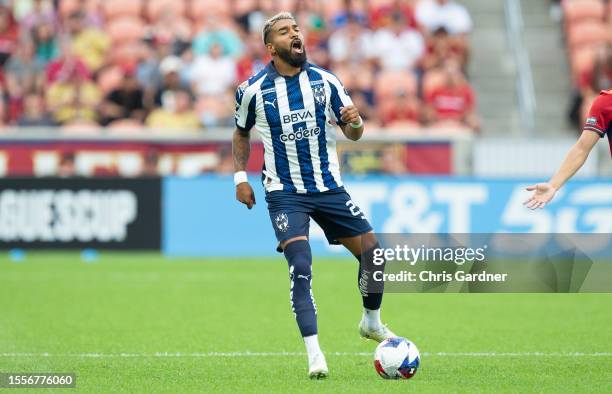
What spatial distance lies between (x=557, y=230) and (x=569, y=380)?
9560 mm

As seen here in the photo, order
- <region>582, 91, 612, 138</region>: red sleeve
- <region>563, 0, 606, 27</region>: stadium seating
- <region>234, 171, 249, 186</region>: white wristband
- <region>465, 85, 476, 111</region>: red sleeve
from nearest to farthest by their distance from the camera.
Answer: <region>582, 91, 612, 138</region>: red sleeve, <region>234, 171, 249, 186</region>: white wristband, <region>465, 85, 476, 111</region>: red sleeve, <region>563, 0, 606, 27</region>: stadium seating

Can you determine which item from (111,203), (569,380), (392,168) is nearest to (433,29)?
(392,168)

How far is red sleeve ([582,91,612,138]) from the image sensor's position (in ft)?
25.2

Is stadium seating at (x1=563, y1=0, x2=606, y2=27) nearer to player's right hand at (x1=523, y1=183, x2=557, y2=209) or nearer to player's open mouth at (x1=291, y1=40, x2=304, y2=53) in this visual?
player's open mouth at (x1=291, y1=40, x2=304, y2=53)

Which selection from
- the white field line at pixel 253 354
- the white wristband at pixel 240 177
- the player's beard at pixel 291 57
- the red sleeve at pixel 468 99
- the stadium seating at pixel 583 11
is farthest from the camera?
the stadium seating at pixel 583 11

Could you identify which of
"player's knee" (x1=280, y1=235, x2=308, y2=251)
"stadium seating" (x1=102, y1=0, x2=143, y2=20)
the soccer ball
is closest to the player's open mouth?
"player's knee" (x1=280, y1=235, x2=308, y2=251)

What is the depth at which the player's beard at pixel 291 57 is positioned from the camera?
8148 mm

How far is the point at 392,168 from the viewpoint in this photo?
1864 centimetres

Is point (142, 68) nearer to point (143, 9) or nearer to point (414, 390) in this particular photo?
point (143, 9)

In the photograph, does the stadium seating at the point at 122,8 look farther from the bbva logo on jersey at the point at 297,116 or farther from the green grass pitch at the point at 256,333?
the bbva logo on jersey at the point at 297,116

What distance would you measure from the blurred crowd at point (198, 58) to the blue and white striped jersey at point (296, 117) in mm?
10998

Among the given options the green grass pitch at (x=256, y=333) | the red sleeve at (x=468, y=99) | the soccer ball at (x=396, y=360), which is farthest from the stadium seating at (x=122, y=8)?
the soccer ball at (x=396, y=360)

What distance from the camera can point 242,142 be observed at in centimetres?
850

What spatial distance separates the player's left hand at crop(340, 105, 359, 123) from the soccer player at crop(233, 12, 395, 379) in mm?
32
